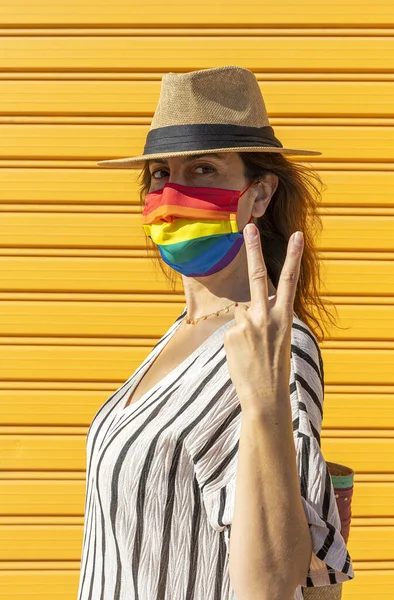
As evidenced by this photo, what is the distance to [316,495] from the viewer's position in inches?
49.6

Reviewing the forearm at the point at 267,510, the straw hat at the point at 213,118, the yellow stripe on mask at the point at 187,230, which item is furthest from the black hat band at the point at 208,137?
the forearm at the point at 267,510

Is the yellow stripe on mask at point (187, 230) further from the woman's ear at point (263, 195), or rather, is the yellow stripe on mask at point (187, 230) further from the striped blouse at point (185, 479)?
the striped blouse at point (185, 479)

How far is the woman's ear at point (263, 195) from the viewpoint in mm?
1779

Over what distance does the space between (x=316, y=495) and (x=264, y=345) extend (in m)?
0.33

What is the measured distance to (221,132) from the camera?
1.67m

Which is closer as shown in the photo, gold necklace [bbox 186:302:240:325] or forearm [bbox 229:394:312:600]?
forearm [bbox 229:394:312:600]

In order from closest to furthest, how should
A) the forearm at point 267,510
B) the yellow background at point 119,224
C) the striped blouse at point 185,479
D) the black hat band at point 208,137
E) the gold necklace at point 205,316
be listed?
the forearm at point 267,510 → the striped blouse at point 185,479 → the black hat band at point 208,137 → the gold necklace at point 205,316 → the yellow background at point 119,224

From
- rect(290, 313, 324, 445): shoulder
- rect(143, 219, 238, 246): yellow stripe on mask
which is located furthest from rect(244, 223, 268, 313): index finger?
rect(143, 219, 238, 246): yellow stripe on mask

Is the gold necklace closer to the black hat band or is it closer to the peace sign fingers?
the black hat band

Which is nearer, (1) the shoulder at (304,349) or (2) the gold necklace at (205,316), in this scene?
(1) the shoulder at (304,349)

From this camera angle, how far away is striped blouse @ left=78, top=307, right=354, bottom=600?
1341 mm

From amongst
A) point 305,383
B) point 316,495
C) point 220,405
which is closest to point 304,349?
point 305,383

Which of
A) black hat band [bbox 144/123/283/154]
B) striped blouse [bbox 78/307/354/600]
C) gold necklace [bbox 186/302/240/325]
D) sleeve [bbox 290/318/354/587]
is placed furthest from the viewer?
gold necklace [bbox 186/302/240/325]
